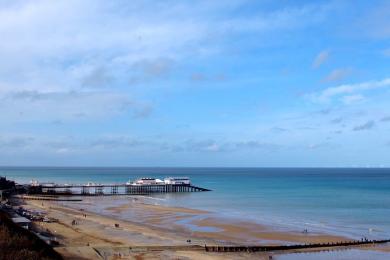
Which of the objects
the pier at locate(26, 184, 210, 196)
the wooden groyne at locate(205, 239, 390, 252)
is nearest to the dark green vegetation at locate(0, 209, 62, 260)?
the wooden groyne at locate(205, 239, 390, 252)

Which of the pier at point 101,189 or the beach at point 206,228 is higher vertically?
the pier at point 101,189

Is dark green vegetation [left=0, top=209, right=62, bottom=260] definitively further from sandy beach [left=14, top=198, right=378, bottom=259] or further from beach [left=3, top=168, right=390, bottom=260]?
beach [left=3, top=168, right=390, bottom=260]

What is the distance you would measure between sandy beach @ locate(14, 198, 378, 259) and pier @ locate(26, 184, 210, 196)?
33270 millimetres

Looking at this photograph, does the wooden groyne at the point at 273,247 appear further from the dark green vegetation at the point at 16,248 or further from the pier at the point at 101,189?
the pier at the point at 101,189

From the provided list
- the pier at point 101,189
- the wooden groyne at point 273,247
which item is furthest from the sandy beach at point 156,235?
the pier at point 101,189

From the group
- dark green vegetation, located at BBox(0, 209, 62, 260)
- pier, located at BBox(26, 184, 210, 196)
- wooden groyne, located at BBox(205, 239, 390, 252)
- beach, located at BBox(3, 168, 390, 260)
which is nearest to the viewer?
dark green vegetation, located at BBox(0, 209, 62, 260)

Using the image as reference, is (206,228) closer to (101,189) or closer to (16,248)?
(16,248)

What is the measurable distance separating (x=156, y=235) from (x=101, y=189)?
62.1 metres

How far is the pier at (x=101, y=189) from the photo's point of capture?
9088cm

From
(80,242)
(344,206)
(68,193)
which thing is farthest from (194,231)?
(68,193)

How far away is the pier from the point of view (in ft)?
298

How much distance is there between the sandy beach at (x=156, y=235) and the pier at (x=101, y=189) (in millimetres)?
33270

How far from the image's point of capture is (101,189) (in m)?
100

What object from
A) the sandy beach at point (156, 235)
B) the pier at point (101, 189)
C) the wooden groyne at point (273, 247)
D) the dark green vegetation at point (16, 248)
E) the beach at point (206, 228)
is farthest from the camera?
the pier at point (101, 189)
